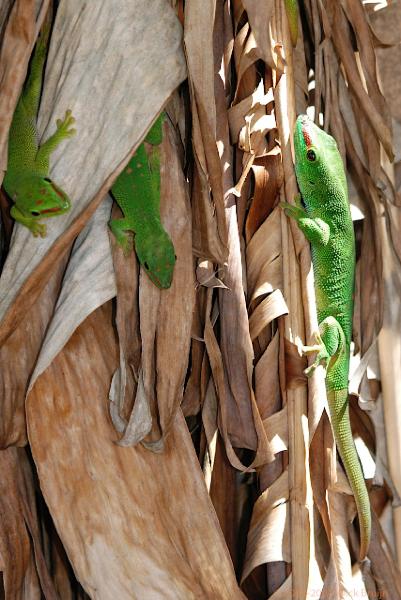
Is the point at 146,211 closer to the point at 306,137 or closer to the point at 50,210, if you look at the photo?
the point at 50,210

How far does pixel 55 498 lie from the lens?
1.12 m

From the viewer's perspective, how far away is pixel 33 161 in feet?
3.85

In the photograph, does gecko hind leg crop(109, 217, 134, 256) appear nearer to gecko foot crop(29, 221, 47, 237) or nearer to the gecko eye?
gecko foot crop(29, 221, 47, 237)

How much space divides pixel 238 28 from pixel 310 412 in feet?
2.73

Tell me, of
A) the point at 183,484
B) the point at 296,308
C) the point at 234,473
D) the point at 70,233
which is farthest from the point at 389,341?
the point at 70,233

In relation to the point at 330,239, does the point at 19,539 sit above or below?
below

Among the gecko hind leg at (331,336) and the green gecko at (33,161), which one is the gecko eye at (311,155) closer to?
the gecko hind leg at (331,336)

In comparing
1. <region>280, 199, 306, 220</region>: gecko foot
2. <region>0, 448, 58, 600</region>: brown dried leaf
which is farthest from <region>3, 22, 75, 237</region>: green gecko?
<region>280, 199, 306, 220</region>: gecko foot

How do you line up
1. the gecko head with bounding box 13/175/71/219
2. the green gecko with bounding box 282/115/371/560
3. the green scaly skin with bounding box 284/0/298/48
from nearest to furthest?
the gecko head with bounding box 13/175/71/219 → the green scaly skin with bounding box 284/0/298/48 → the green gecko with bounding box 282/115/371/560

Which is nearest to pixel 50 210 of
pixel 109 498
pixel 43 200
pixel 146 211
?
pixel 43 200

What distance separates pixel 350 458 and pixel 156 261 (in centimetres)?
63

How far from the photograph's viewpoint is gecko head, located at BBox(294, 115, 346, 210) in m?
1.77

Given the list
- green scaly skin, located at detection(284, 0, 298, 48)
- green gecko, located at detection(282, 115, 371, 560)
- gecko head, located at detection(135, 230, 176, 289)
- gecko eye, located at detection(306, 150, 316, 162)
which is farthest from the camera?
gecko eye, located at detection(306, 150, 316, 162)

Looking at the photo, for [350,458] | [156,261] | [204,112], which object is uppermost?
[204,112]
